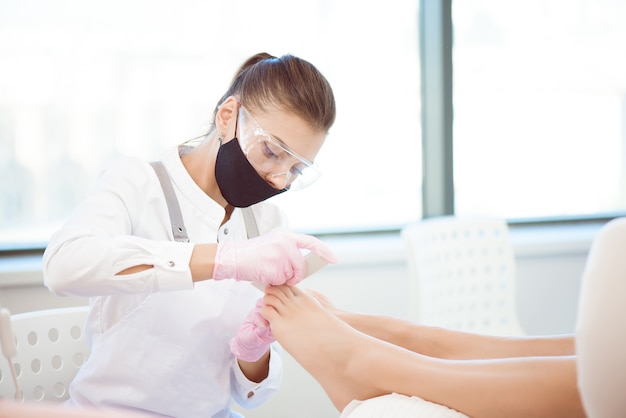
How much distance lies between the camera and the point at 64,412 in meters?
0.67

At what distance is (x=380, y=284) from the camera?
262cm

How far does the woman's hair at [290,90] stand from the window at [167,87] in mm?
1236

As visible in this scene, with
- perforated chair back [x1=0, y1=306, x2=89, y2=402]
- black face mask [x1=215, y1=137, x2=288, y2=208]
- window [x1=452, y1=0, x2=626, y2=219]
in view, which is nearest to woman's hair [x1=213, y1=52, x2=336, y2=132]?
black face mask [x1=215, y1=137, x2=288, y2=208]

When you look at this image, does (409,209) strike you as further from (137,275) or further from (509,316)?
(137,275)

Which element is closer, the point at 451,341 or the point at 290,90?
the point at 290,90

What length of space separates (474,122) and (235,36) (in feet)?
3.67

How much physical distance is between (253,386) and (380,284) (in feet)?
3.84

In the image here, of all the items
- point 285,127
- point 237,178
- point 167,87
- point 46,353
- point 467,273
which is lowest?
point 467,273

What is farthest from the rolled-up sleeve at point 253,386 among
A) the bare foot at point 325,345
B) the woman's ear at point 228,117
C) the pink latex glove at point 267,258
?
the woman's ear at point 228,117

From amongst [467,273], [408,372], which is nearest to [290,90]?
[408,372]

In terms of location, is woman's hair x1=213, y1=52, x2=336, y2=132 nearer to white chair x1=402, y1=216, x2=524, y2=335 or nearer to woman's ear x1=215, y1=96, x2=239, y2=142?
woman's ear x1=215, y1=96, x2=239, y2=142

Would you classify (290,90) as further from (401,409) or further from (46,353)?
(46,353)

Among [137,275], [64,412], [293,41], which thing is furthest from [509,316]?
[64,412]

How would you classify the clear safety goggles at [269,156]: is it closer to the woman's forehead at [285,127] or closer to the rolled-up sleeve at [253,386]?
the woman's forehead at [285,127]
